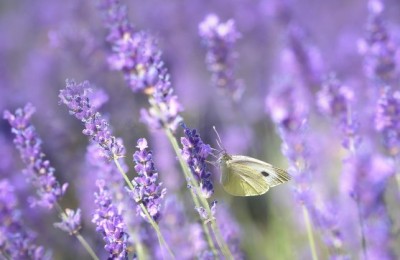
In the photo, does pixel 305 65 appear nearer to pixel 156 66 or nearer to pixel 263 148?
pixel 263 148

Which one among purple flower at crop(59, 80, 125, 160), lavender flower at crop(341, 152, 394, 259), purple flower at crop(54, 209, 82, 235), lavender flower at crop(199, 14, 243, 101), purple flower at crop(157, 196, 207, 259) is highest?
lavender flower at crop(199, 14, 243, 101)

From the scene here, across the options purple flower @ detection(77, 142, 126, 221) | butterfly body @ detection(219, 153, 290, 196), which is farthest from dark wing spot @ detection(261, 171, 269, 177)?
purple flower @ detection(77, 142, 126, 221)

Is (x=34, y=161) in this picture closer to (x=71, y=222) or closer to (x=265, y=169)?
(x=71, y=222)

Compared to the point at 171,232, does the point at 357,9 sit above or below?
above

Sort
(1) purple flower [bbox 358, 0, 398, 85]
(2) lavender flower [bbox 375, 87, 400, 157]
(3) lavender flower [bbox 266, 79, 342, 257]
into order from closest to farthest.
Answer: (3) lavender flower [bbox 266, 79, 342, 257], (2) lavender flower [bbox 375, 87, 400, 157], (1) purple flower [bbox 358, 0, 398, 85]

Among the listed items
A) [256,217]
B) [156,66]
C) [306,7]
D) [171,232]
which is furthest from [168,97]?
[306,7]

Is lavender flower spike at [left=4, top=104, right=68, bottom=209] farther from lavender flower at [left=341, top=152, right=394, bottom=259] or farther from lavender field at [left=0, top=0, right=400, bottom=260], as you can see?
lavender flower at [left=341, top=152, right=394, bottom=259]

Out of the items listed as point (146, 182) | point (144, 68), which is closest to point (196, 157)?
point (146, 182)
